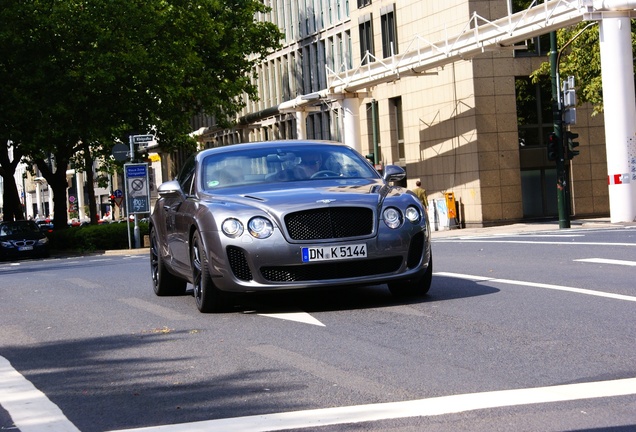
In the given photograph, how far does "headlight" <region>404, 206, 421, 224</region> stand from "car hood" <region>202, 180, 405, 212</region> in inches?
9.0

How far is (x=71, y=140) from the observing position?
165 feet

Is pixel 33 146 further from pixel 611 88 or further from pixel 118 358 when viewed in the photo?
pixel 118 358

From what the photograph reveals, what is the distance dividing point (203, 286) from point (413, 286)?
189 centimetres

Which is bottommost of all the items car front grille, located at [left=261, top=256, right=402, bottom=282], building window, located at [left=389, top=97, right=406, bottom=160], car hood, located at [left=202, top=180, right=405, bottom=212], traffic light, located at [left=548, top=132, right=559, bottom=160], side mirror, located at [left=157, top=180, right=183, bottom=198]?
car front grille, located at [left=261, top=256, right=402, bottom=282]

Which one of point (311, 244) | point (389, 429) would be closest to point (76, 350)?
point (311, 244)

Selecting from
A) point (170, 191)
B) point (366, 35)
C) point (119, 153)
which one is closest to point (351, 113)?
point (366, 35)

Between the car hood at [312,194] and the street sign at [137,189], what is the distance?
99.9 ft

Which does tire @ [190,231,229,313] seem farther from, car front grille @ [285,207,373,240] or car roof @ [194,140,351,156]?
car roof @ [194,140,351,156]

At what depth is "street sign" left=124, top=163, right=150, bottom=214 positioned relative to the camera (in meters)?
42.1

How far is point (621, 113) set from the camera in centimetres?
3572

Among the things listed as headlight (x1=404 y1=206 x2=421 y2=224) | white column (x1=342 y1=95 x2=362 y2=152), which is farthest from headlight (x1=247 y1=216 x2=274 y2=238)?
white column (x1=342 y1=95 x2=362 y2=152)

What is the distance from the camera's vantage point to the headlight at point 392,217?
36.7ft

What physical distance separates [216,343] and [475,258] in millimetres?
9592

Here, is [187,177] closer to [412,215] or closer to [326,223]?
[326,223]
